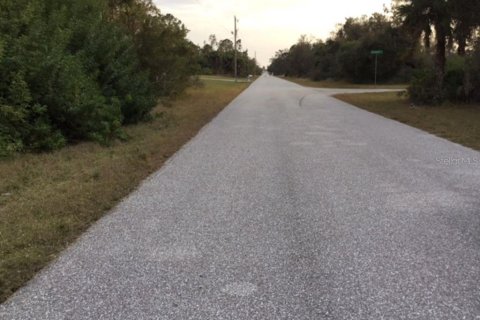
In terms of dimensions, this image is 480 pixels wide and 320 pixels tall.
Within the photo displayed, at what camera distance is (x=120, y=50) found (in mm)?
13930

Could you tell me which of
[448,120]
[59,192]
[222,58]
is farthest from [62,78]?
[222,58]

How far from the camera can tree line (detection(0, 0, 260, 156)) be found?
27.3 feet

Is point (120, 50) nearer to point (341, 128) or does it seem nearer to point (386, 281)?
point (341, 128)

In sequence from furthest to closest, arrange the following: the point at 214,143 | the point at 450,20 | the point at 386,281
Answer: the point at 450,20
the point at 214,143
the point at 386,281

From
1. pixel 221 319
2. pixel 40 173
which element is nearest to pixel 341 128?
pixel 40 173

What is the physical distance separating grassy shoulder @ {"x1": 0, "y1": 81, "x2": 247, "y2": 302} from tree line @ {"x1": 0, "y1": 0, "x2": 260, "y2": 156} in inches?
18.3

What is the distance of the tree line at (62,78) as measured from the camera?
27.3ft

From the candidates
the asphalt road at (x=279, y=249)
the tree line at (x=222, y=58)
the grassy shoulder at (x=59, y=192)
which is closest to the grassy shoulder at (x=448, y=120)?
the asphalt road at (x=279, y=249)

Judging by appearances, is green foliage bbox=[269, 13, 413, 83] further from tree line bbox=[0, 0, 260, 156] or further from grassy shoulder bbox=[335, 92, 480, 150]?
tree line bbox=[0, 0, 260, 156]

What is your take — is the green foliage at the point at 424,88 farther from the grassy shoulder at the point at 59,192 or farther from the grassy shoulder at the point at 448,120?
the grassy shoulder at the point at 59,192

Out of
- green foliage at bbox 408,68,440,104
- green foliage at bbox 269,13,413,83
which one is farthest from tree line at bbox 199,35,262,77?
green foliage at bbox 408,68,440,104

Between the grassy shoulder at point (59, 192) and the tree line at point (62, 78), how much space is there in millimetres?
465

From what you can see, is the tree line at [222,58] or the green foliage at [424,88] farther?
the tree line at [222,58]

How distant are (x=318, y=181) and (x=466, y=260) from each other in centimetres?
308
